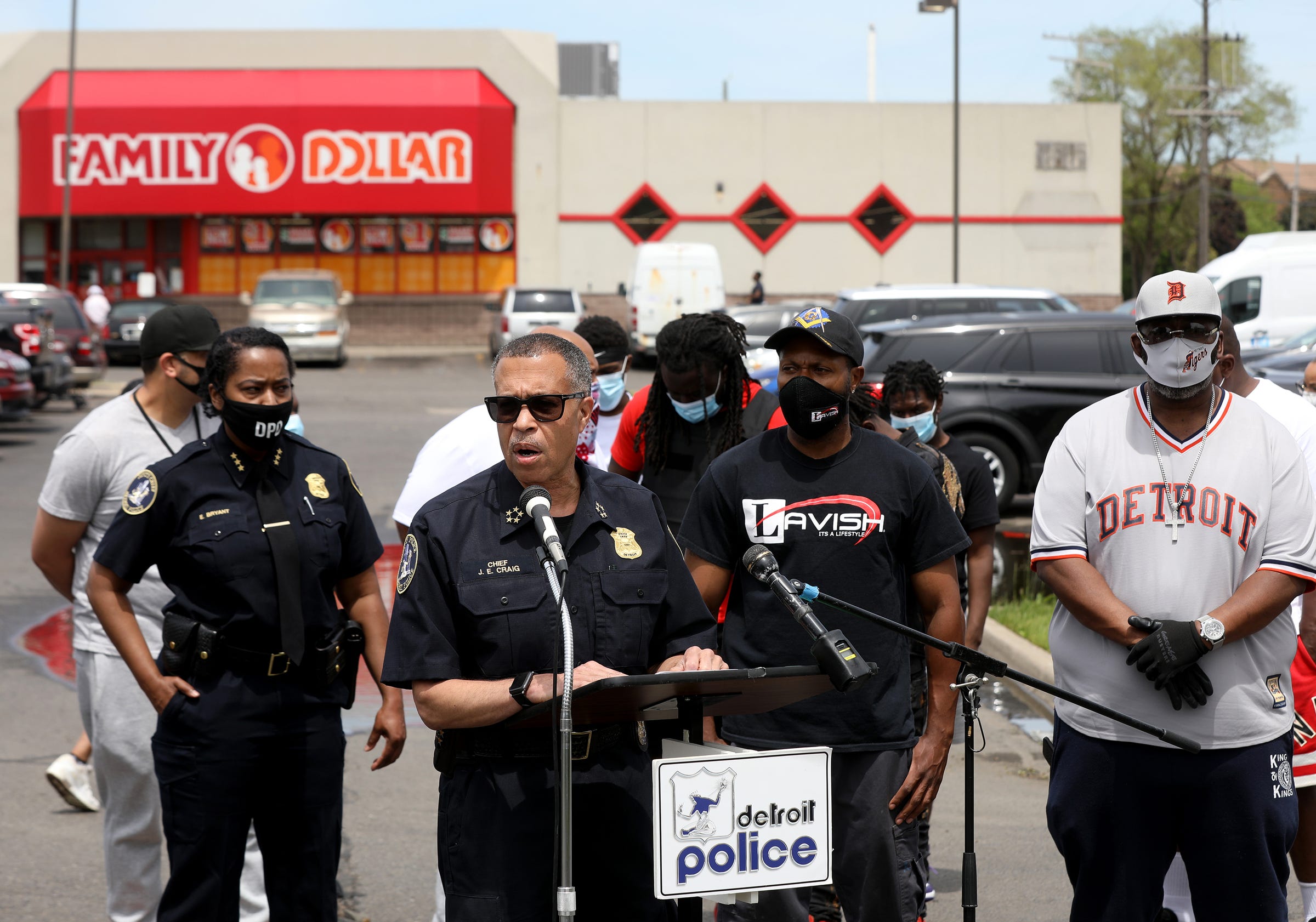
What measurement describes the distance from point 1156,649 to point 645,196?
120 ft

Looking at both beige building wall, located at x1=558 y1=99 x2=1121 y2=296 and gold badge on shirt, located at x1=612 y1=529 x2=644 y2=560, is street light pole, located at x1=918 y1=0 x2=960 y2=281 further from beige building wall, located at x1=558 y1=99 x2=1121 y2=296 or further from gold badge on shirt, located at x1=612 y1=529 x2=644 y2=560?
gold badge on shirt, located at x1=612 y1=529 x2=644 y2=560

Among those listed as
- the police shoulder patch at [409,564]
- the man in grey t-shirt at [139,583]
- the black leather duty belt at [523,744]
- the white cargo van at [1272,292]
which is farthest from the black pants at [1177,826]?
the white cargo van at [1272,292]

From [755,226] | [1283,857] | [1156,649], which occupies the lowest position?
[1283,857]

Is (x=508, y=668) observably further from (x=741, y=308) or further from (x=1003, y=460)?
(x=741, y=308)

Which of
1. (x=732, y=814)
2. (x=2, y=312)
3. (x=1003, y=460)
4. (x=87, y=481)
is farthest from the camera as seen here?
(x=2, y=312)

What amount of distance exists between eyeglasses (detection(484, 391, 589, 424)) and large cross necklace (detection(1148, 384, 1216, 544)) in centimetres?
162

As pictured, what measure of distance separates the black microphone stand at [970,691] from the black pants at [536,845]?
24.5 inches

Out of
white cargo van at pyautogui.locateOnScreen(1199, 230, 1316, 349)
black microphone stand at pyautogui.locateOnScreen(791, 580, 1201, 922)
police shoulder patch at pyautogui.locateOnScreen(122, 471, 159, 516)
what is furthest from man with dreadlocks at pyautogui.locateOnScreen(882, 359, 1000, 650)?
white cargo van at pyautogui.locateOnScreen(1199, 230, 1316, 349)

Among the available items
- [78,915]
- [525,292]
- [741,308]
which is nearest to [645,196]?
[525,292]

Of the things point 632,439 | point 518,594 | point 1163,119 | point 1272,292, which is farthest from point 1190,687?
point 1163,119

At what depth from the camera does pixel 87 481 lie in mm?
4637

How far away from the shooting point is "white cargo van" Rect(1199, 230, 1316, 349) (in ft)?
73.4

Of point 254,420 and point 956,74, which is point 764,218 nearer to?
point 956,74

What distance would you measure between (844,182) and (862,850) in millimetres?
37119
